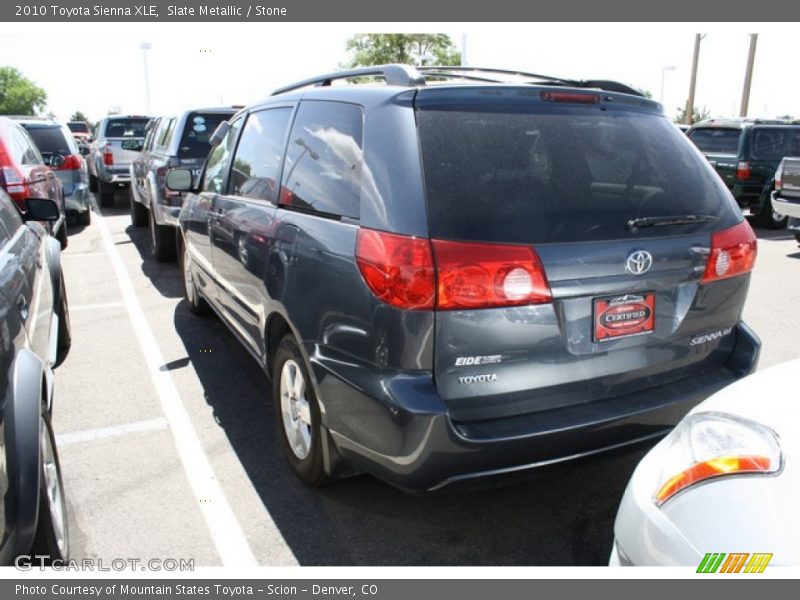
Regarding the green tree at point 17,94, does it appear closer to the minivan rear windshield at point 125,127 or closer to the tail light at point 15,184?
the minivan rear windshield at point 125,127

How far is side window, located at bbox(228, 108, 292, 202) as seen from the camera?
368 centimetres

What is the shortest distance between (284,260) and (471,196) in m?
1.10

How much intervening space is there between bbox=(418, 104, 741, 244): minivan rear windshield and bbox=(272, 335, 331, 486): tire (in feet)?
3.60

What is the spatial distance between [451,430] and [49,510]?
147 cm

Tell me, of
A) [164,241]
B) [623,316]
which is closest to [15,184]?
[164,241]

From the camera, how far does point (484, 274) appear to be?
2.43m

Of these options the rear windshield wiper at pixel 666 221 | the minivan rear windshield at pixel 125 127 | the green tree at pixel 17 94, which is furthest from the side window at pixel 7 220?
the green tree at pixel 17 94

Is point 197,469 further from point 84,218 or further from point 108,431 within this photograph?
point 84,218

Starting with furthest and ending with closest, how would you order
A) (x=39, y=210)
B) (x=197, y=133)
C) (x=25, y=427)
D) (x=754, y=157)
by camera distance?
(x=754, y=157) < (x=197, y=133) < (x=39, y=210) < (x=25, y=427)

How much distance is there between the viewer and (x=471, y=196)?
98.7 inches

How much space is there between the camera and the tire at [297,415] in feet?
10.2

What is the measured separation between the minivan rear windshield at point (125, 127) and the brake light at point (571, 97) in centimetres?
1539

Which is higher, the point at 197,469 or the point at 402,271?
the point at 402,271

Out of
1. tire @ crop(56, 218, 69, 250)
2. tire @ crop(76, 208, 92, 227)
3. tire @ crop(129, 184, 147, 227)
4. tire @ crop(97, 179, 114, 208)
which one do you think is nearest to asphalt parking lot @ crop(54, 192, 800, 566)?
tire @ crop(56, 218, 69, 250)
